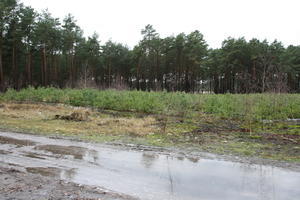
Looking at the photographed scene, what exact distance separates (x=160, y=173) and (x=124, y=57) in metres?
55.8

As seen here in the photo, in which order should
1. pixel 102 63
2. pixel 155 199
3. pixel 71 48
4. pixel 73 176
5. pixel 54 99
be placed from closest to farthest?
pixel 155 199 → pixel 73 176 → pixel 54 99 → pixel 71 48 → pixel 102 63

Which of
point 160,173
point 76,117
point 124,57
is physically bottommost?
point 160,173

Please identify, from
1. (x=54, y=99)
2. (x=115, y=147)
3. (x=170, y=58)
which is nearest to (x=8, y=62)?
(x=54, y=99)

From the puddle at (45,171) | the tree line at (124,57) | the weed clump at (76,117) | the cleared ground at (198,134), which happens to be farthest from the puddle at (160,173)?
the tree line at (124,57)

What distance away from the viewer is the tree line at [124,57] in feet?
129

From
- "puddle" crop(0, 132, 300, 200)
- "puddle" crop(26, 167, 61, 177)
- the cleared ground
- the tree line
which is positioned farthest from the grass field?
the tree line

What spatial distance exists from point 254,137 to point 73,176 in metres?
7.01

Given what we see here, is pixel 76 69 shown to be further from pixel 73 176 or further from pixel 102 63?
pixel 73 176

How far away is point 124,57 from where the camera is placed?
59.4 metres

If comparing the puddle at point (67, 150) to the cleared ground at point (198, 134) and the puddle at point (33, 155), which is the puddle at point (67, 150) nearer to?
the puddle at point (33, 155)

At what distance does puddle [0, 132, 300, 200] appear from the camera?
4.27 meters

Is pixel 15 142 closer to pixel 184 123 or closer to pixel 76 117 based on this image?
pixel 76 117

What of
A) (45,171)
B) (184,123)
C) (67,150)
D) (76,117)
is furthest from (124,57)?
(45,171)

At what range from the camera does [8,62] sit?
4094cm
